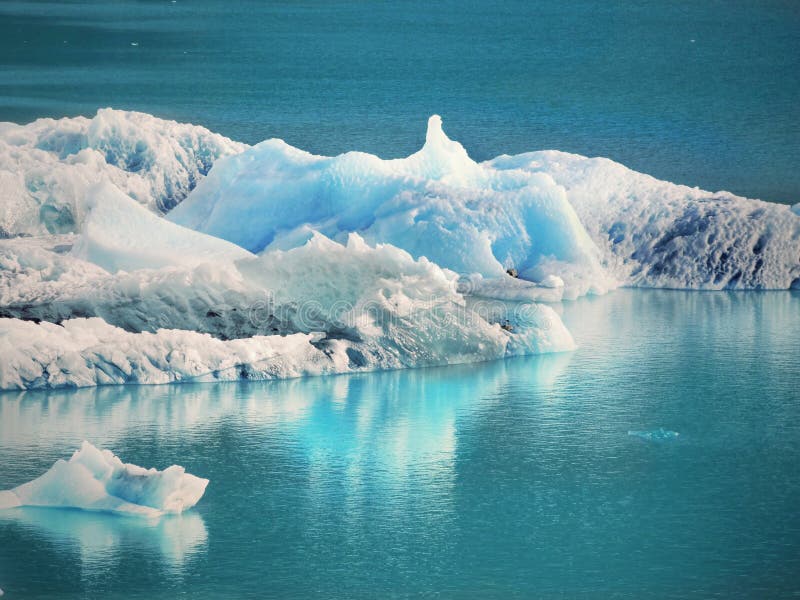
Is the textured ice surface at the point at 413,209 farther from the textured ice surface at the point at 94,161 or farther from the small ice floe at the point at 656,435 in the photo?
the small ice floe at the point at 656,435

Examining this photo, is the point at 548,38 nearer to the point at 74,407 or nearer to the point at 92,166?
the point at 92,166

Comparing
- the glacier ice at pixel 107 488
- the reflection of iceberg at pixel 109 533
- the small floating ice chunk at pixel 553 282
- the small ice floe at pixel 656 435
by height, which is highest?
the small floating ice chunk at pixel 553 282

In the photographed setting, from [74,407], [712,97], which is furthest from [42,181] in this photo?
[712,97]

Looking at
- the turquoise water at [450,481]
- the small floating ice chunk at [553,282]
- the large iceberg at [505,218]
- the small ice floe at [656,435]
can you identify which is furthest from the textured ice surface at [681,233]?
the small ice floe at [656,435]

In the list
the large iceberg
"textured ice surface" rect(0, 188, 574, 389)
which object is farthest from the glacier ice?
the large iceberg

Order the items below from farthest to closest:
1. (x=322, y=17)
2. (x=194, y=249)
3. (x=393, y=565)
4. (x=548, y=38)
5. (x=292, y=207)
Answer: (x=322, y=17) < (x=548, y=38) < (x=292, y=207) < (x=194, y=249) < (x=393, y=565)

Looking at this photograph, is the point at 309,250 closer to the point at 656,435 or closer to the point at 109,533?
the point at 656,435
